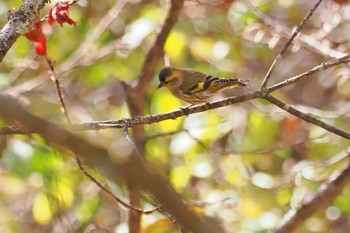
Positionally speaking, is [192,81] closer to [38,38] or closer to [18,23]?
[38,38]

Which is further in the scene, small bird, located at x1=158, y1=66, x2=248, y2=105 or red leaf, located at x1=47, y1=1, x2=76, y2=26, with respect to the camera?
small bird, located at x1=158, y1=66, x2=248, y2=105

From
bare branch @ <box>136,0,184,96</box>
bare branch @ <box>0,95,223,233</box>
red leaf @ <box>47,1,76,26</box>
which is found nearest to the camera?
bare branch @ <box>0,95,223,233</box>

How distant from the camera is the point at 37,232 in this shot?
4.71 meters

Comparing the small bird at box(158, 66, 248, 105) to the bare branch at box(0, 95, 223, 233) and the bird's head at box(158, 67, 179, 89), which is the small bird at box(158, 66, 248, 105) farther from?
the bare branch at box(0, 95, 223, 233)

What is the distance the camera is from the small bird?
285 centimetres

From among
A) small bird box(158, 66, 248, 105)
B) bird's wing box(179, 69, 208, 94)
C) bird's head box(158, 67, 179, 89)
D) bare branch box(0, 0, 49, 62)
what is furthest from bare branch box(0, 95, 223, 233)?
bird's head box(158, 67, 179, 89)

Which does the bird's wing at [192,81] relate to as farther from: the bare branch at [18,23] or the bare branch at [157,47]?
the bare branch at [18,23]

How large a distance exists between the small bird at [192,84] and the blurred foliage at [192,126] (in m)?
0.18

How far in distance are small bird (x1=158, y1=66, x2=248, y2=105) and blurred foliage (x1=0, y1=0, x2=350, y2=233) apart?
176 millimetres

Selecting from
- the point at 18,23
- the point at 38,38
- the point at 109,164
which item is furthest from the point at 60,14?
the point at 109,164

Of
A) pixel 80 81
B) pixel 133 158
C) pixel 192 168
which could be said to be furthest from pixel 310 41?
pixel 133 158

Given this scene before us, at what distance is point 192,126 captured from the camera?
3.21m

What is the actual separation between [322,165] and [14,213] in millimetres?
2265

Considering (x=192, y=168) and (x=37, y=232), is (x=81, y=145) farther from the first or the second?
(x=37, y=232)
